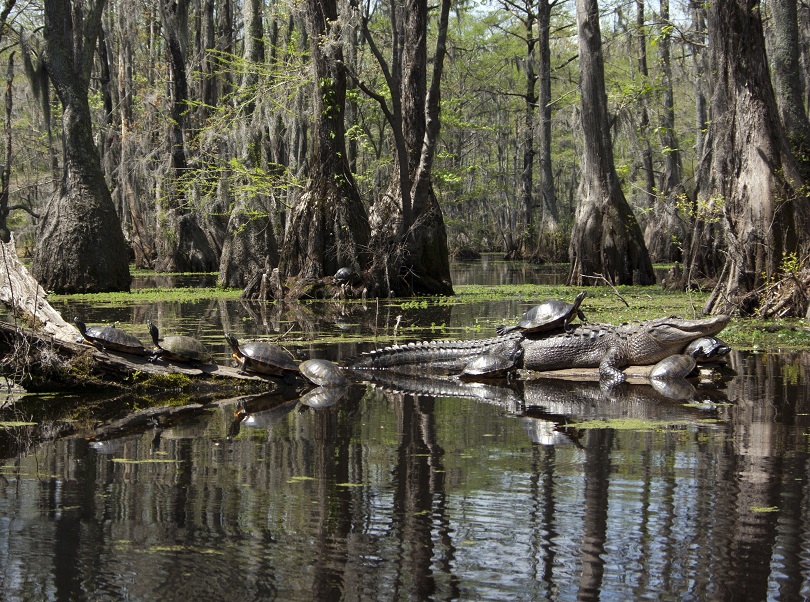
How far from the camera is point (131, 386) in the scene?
8.55 m

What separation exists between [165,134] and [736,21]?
69.6 ft

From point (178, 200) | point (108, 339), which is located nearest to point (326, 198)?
point (108, 339)

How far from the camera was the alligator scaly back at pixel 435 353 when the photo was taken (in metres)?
9.88

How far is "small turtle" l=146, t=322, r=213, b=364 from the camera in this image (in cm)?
858

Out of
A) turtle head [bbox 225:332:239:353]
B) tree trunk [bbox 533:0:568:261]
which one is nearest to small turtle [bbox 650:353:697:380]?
turtle head [bbox 225:332:239:353]

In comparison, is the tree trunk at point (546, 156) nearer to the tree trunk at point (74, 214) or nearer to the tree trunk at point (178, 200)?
the tree trunk at point (178, 200)

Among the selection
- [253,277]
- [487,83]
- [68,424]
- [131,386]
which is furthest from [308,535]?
[487,83]

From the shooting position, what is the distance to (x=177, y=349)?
8.59m

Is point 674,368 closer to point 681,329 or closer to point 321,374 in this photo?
point 681,329

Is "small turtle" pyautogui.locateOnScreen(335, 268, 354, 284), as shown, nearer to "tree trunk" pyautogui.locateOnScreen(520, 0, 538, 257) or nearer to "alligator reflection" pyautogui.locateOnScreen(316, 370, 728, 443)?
"alligator reflection" pyautogui.locateOnScreen(316, 370, 728, 443)

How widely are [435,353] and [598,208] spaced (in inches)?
563

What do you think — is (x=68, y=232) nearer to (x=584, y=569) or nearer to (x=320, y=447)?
(x=320, y=447)

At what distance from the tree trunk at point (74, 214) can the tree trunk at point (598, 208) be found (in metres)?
10.6

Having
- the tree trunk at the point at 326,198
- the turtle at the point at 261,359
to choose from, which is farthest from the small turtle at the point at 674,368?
the tree trunk at the point at 326,198
